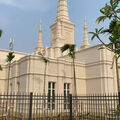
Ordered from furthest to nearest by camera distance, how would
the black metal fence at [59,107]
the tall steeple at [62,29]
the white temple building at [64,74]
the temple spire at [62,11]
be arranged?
the temple spire at [62,11]
the tall steeple at [62,29]
the white temple building at [64,74]
the black metal fence at [59,107]

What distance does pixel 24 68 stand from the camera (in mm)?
19953

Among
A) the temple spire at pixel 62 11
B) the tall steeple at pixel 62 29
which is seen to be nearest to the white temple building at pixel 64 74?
the tall steeple at pixel 62 29

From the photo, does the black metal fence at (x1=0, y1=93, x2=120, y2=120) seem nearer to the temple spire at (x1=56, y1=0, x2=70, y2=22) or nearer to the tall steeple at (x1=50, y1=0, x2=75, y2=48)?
the tall steeple at (x1=50, y1=0, x2=75, y2=48)

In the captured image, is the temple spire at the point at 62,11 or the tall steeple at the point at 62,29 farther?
the temple spire at the point at 62,11

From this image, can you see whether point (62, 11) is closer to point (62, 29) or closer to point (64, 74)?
point (62, 29)

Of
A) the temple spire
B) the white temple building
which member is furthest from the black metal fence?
the temple spire

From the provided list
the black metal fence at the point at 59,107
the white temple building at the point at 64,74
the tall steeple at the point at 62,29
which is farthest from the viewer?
the tall steeple at the point at 62,29

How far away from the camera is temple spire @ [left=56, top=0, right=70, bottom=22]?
36.7 m

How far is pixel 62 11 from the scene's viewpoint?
1479 inches

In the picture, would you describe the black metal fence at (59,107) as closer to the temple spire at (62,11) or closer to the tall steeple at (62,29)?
the tall steeple at (62,29)

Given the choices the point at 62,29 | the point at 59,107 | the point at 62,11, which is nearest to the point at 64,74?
the point at 59,107

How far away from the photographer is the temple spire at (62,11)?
3674cm

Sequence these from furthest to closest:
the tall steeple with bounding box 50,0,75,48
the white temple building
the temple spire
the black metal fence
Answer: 1. the temple spire
2. the tall steeple with bounding box 50,0,75,48
3. the white temple building
4. the black metal fence

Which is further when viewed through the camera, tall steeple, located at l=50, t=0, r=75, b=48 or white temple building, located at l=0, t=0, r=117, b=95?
tall steeple, located at l=50, t=0, r=75, b=48
